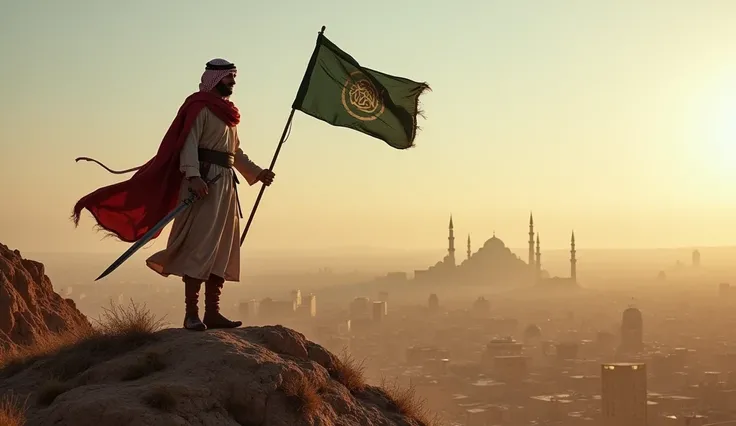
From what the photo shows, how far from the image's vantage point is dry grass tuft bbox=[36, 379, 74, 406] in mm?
6262

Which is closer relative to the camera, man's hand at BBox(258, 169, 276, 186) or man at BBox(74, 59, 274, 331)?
man at BBox(74, 59, 274, 331)

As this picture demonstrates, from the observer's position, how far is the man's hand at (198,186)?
710 centimetres

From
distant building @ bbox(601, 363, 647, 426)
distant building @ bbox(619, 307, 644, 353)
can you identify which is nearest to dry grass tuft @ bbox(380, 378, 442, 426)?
distant building @ bbox(601, 363, 647, 426)

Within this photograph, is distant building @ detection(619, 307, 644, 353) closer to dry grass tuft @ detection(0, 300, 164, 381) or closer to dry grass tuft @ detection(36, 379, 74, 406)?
dry grass tuft @ detection(0, 300, 164, 381)

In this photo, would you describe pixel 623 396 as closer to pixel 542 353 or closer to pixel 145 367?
pixel 542 353

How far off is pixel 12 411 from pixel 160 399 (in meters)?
0.87

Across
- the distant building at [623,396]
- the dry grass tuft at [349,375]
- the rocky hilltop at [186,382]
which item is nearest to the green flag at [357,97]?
the rocky hilltop at [186,382]

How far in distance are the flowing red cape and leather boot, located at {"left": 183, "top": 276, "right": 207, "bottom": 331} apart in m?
0.46

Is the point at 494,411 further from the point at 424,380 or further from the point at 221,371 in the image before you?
the point at 221,371

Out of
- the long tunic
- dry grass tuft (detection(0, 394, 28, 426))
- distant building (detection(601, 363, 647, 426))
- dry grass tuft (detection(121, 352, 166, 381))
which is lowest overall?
distant building (detection(601, 363, 647, 426))

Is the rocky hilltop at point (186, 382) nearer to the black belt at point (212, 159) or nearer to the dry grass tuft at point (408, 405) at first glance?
the dry grass tuft at point (408, 405)

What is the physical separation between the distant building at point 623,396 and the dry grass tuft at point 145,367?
62.2m

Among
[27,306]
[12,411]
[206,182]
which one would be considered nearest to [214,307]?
[206,182]

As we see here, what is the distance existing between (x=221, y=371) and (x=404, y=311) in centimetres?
15764
